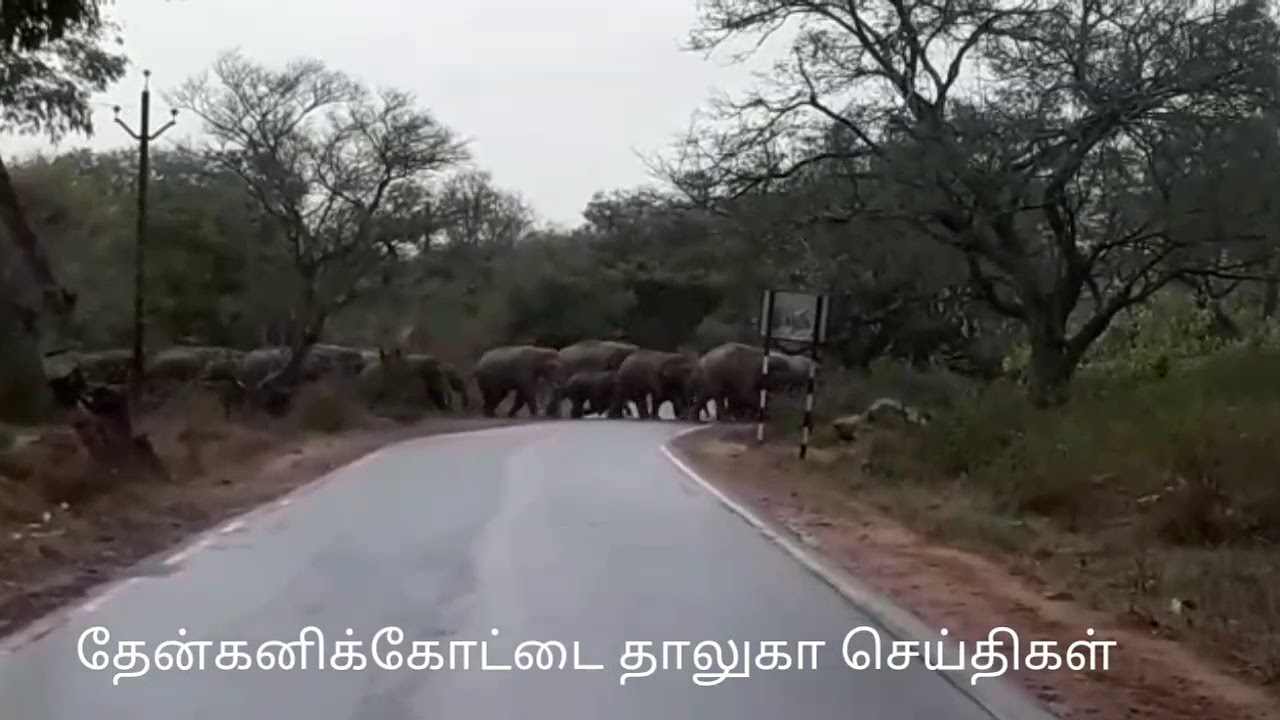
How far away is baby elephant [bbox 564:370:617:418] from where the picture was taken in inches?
2400

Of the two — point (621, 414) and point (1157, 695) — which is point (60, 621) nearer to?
point (1157, 695)

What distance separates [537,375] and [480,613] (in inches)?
1964

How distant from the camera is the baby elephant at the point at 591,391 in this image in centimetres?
6097

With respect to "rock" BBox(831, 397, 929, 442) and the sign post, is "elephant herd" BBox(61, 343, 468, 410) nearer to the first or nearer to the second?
"rock" BBox(831, 397, 929, 442)

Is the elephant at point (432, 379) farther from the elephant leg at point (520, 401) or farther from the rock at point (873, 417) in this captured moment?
the rock at point (873, 417)

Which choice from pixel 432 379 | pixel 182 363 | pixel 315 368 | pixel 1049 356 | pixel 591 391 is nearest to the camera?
pixel 1049 356

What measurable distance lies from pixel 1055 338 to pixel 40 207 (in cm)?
2896

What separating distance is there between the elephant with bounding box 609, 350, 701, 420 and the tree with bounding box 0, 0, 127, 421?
31044mm

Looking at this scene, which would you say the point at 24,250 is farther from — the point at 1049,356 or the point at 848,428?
the point at 1049,356

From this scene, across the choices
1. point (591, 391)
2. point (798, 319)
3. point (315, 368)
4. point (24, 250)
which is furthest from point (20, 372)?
point (591, 391)

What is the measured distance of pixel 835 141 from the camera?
31422 mm

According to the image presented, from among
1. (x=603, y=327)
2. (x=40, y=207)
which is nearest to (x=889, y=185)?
(x=40, y=207)

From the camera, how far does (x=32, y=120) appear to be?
30375 mm

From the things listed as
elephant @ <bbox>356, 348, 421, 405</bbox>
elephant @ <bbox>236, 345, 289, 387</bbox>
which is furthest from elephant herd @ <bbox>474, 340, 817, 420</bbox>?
elephant @ <bbox>236, 345, 289, 387</bbox>
